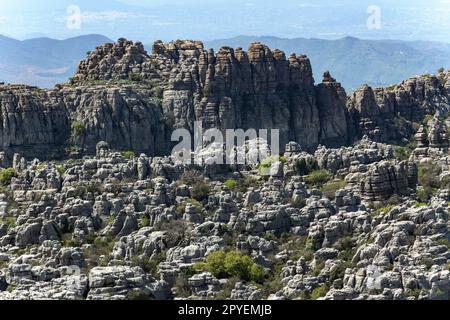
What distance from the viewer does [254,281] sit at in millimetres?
78438

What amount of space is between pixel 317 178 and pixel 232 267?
80.4ft

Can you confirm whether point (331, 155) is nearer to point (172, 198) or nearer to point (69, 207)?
point (172, 198)

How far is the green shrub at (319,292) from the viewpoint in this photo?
7159 centimetres

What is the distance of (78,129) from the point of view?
11756 cm

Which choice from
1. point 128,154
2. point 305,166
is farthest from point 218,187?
point 128,154

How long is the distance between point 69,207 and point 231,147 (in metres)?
25.4

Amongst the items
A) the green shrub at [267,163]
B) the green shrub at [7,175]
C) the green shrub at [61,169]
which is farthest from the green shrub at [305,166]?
the green shrub at [7,175]

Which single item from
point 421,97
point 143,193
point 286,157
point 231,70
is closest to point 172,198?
point 143,193

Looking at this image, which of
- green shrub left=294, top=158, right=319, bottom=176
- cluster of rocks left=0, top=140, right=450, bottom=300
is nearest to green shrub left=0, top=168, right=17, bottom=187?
cluster of rocks left=0, top=140, right=450, bottom=300

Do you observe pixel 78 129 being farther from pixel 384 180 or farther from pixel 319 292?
pixel 319 292

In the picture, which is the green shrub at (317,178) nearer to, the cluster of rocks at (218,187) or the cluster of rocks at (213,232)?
the cluster of rocks at (218,187)

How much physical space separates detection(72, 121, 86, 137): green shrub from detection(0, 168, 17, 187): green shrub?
34.9ft

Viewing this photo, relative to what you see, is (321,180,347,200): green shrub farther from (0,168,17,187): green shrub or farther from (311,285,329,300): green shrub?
(0,168,17,187): green shrub

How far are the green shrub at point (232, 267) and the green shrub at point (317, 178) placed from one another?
2105 cm
